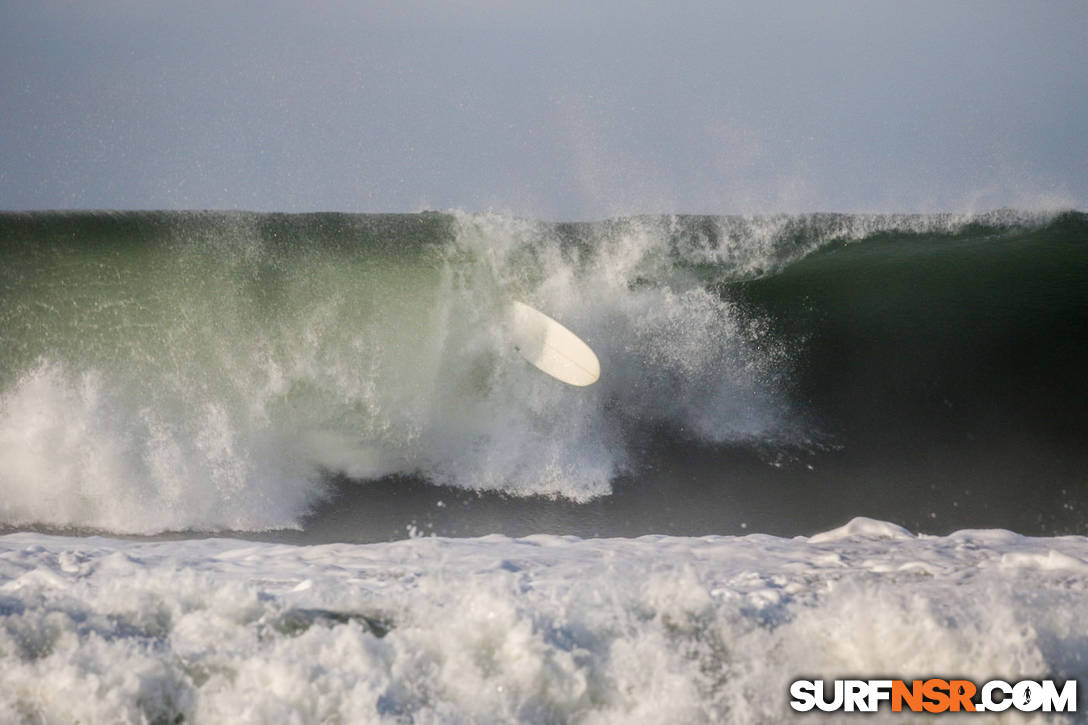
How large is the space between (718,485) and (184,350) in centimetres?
411

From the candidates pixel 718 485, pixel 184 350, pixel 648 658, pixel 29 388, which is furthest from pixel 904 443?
pixel 29 388

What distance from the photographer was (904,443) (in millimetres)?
5688

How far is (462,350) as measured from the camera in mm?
6223

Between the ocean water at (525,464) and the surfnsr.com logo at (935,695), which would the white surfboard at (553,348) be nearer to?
the ocean water at (525,464)

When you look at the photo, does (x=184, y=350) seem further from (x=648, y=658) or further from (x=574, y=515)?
(x=648, y=658)

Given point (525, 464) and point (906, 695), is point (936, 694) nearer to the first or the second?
point (906, 695)

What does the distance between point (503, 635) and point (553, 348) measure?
13.3 feet

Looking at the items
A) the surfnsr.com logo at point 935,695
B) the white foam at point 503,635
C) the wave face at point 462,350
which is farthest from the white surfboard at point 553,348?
the surfnsr.com logo at point 935,695

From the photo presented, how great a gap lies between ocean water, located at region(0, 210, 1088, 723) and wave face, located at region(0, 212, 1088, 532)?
0.03m

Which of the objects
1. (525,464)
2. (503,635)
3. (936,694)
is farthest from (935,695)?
(525,464)

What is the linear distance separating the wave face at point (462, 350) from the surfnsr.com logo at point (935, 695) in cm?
316

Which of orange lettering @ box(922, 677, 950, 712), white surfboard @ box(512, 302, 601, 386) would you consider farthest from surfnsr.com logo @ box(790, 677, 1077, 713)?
white surfboard @ box(512, 302, 601, 386)

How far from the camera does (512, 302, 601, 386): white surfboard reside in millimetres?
6137

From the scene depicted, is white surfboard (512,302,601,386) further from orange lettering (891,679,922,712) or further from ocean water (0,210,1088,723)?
orange lettering (891,679,922,712)
